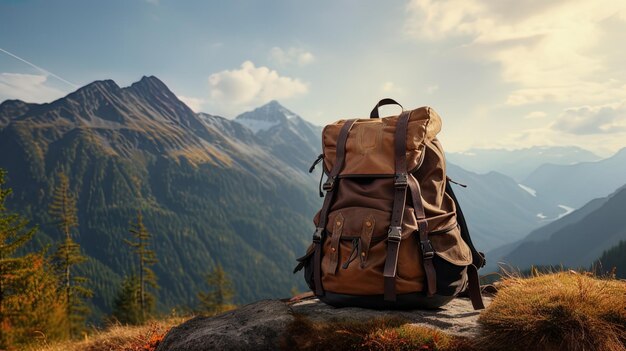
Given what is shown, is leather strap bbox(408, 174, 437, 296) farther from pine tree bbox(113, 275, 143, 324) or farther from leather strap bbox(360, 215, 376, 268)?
pine tree bbox(113, 275, 143, 324)

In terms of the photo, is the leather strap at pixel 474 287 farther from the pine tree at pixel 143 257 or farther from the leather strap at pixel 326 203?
the pine tree at pixel 143 257

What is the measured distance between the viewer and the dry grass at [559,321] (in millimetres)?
3661

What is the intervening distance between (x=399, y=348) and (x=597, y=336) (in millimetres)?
1683

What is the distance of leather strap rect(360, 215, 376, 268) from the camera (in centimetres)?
465

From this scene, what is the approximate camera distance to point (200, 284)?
19500 cm

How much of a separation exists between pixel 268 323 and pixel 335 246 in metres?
1.10

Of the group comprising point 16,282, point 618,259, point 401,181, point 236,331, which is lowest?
point 618,259

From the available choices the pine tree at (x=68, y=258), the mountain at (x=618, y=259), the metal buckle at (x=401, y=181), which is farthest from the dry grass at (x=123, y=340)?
the mountain at (x=618, y=259)

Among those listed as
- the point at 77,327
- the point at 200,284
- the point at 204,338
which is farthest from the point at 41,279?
the point at 200,284

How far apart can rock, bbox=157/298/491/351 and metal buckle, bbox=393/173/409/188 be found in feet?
4.52

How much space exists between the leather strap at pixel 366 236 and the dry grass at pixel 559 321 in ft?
4.28

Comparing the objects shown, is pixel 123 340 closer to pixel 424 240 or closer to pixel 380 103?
pixel 424 240

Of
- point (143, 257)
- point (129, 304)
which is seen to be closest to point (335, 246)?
point (143, 257)

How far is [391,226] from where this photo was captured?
4.60 meters
